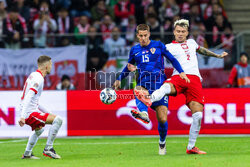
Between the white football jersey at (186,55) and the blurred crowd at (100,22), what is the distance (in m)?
6.67

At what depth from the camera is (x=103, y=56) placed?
17.1 m

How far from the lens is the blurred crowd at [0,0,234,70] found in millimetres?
17391

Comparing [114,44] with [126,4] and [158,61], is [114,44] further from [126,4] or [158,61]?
[158,61]

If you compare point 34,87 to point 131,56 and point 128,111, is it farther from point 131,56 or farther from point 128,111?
point 128,111

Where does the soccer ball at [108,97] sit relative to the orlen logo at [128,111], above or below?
above

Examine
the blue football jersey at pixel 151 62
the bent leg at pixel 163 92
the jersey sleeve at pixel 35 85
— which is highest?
the blue football jersey at pixel 151 62

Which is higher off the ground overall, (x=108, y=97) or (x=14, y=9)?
(x=14, y=9)

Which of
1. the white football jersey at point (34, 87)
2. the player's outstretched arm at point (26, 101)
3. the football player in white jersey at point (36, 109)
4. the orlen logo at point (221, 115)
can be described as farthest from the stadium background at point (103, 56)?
the player's outstretched arm at point (26, 101)

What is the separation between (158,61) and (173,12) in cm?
998

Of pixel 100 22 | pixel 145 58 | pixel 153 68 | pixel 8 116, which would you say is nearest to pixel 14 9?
pixel 100 22

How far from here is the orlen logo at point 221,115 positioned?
1452 cm

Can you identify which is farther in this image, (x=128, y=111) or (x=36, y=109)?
(x=128, y=111)

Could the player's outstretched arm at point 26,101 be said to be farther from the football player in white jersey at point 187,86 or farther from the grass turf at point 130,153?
the football player in white jersey at point 187,86

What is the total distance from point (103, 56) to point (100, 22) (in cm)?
256
